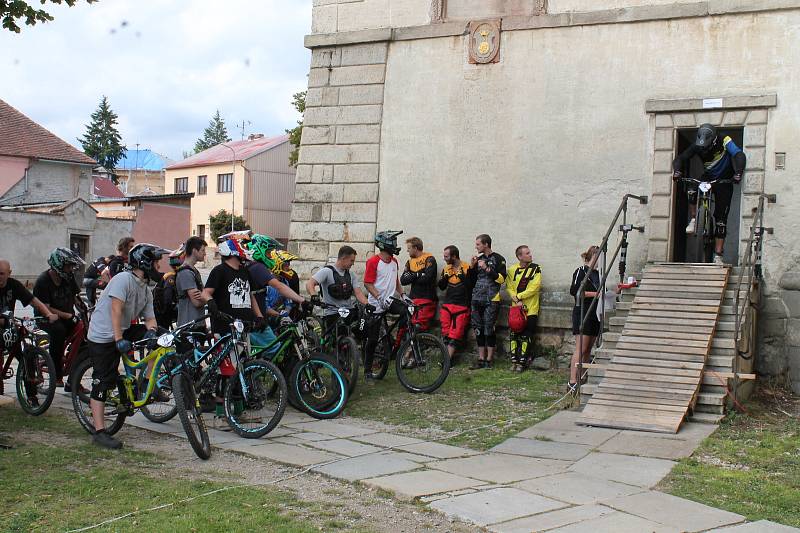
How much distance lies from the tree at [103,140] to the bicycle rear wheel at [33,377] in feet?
224

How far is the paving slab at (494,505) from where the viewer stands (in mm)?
5500

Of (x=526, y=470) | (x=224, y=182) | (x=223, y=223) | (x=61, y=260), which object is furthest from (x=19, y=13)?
(x=224, y=182)

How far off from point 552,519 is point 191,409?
315 centimetres

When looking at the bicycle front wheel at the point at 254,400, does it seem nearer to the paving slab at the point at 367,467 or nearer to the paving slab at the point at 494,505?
the paving slab at the point at 367,467

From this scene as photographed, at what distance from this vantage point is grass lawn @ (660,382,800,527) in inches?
233

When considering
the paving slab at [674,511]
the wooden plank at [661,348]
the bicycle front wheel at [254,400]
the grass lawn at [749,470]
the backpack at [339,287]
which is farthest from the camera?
the backpack at [339,287]

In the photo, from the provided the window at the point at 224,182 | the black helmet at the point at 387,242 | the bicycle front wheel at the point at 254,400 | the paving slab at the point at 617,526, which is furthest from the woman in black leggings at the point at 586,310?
the window at the point at 224,182

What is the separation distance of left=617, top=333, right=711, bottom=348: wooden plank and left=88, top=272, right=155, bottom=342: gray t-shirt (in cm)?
507

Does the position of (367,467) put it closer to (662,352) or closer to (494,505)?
(494,505)

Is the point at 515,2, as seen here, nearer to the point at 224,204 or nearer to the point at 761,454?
the point at 761,454

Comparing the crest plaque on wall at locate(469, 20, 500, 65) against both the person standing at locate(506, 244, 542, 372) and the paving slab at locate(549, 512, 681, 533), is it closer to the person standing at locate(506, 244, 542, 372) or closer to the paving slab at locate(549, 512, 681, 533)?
the person standing at locate(506, 244, 542, 372)

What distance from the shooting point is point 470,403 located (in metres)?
9.80

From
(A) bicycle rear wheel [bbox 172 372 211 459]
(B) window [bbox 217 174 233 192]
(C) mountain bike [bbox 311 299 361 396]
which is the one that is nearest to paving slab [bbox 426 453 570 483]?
(A) bicycle rear wheel [bbox 172 372 211 459]

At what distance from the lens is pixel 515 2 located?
12516 millimetres
